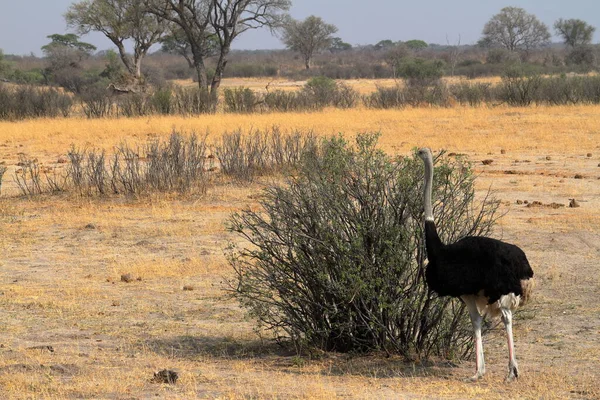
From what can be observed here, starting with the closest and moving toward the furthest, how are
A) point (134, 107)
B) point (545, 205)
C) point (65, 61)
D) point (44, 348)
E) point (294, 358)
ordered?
point (294, 358) → point (44, 348) → point (545, 205) → point (134, 107) → point (65, 61)

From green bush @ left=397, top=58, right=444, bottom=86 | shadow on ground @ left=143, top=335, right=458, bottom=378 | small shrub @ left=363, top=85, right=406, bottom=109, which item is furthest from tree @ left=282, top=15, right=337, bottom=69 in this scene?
shadow on ground @ left=143, top=335, right=458, bottom=378

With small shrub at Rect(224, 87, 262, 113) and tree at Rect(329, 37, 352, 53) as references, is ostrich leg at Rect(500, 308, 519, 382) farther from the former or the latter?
tree at Rect(329, 37, 352, 53)

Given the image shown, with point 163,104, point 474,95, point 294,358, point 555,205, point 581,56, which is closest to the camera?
point 294,358

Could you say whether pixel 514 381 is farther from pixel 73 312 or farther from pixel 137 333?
pixel 73 312

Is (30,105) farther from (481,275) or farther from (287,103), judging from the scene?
(481,275)

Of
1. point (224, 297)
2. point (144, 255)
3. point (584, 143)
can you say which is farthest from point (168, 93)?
point (224, 297)

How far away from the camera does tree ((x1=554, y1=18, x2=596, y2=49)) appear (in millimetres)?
76688

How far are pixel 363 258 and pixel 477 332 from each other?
0.87m

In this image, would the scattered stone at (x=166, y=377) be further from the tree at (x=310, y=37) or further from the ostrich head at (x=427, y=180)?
the tree at (x=310, y=37)

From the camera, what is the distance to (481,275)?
496cm

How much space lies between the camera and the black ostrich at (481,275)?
4.93 metres

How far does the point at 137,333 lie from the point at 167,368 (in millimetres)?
1141

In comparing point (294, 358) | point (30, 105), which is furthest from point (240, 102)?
point (294, 358)

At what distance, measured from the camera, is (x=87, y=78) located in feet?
148
